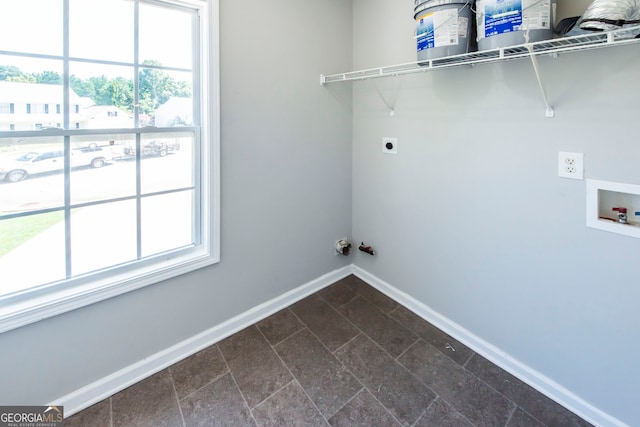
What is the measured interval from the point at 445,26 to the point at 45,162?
1837 mm

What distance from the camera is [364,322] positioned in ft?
7.04

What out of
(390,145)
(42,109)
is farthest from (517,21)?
(42,109)

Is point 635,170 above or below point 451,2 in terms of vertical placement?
below

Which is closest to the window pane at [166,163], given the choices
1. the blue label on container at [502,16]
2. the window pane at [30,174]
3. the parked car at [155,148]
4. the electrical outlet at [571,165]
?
the parked car at [155,148]

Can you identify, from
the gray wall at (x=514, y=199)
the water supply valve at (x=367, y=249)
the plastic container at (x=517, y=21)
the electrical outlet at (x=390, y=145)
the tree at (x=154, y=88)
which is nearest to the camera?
the plastic container at (x=517, y=21)

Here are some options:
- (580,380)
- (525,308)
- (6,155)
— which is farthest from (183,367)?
(580,380)

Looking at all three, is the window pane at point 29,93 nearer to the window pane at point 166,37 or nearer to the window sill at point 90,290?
the window pane at point 166,37

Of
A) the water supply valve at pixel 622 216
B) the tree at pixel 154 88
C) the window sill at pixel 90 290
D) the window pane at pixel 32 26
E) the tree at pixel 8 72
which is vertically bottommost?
the window sill at pixel 90 290

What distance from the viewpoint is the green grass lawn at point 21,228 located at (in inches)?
52.3

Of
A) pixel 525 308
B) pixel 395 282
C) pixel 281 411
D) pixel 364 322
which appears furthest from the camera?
pixel 395 282

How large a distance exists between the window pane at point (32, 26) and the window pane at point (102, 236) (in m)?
0.68

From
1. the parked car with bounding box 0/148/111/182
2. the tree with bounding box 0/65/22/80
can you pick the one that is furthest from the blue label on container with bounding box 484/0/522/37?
the tree with bounding box 0/65/22/80

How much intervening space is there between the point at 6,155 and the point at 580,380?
2.67m

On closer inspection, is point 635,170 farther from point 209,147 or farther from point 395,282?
point 209,147
